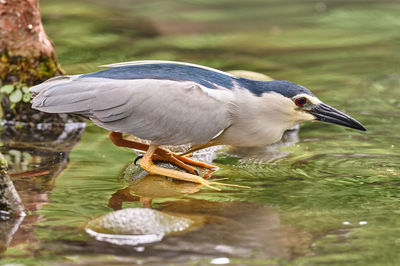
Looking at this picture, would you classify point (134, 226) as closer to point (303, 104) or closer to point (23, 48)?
point (303, 104)

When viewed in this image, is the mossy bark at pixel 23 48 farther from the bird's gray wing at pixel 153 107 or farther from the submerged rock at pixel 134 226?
the submerged rock at pixel 134 226

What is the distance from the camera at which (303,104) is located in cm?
632

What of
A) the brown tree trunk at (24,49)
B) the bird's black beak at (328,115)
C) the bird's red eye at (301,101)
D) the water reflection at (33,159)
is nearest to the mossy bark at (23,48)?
the brown tree trunk at (24,49)

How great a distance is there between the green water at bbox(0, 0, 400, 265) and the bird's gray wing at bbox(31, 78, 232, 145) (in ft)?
1.92

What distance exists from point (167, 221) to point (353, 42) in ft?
25.7

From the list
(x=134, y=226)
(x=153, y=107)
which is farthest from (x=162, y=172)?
(x=134, y=226)

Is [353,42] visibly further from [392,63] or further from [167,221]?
[167,221]

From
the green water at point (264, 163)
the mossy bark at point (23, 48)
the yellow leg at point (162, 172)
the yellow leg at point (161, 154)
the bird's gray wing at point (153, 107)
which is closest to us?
the green water at point (264, 163)

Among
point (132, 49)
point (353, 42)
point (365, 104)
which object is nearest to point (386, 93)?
point (365, 104)

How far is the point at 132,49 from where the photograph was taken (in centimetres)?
1142

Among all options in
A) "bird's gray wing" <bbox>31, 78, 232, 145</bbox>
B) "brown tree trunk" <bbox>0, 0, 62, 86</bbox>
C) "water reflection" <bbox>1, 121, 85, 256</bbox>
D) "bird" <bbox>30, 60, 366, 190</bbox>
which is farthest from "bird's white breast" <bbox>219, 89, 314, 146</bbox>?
"brown tree trunk" <bbox>0, 0, 62, 86</bbox>

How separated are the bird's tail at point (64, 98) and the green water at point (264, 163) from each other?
0.75 m

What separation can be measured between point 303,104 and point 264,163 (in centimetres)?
109

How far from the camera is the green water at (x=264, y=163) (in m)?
5.07
